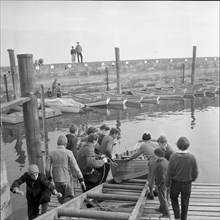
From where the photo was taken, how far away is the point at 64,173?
511 centimetres

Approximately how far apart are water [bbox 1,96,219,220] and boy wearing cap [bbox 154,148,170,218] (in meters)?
3.99

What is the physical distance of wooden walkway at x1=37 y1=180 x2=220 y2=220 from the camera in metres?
4.38

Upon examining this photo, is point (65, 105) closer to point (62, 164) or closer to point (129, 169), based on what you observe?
point (129, 169)

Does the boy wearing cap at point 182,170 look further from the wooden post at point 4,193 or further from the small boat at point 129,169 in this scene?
the wooden post at point 4,193

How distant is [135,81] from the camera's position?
125 ft

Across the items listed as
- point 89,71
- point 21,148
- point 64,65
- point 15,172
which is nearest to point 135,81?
point 89,71

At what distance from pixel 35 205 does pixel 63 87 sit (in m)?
26.8

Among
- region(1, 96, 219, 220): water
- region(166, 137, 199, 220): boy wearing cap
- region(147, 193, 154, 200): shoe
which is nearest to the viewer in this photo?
region(166, 137, 199, 220): boy wearing cap

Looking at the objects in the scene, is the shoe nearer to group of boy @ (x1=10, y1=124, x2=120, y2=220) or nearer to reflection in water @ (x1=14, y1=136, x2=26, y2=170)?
group of boy @ (x1=10, y1=124, x2=120, y2=220)

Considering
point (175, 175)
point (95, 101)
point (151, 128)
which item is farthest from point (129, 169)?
point (95, 101)

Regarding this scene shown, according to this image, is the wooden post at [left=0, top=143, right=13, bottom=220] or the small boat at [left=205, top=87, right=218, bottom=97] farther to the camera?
the small boat at [left=205, top=87, right=218, bottom=97]

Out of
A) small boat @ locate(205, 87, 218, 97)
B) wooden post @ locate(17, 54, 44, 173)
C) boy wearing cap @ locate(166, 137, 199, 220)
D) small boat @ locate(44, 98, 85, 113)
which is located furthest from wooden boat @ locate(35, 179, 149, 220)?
small boat @ locate(205, 87, 218, 97)

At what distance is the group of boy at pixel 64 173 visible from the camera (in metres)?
4.45

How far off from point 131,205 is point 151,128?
465 inches
